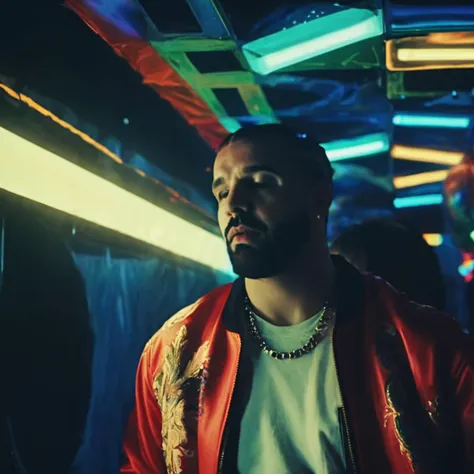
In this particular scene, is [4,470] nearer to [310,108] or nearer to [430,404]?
[430,404]

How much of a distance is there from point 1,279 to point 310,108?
820 millimetres

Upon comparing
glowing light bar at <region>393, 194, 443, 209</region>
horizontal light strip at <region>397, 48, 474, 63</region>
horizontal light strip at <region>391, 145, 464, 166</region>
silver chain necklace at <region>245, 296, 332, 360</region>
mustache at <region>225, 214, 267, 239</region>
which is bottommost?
silver chain necklace at <region>245, 296, 332, 360</region>

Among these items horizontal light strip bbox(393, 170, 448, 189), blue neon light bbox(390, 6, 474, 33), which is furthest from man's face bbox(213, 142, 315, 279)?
horizontal light strip bbox(393, 170, 448, 189)

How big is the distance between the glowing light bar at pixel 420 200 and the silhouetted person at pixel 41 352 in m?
0.85

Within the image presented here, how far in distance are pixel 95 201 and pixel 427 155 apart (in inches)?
35.7

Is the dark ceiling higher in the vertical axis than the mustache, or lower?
higher

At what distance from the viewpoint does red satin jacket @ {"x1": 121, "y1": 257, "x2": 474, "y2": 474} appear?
0.85 m

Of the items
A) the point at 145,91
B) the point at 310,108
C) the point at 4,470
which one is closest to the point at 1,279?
the point at 4,470

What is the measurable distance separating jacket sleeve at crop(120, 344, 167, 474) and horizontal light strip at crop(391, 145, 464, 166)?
0.93 metres

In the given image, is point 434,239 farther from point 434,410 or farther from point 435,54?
point 434,410

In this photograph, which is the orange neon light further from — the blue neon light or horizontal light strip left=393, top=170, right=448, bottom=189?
horizontal light strip left=393, top=170, right=448, bottom=189

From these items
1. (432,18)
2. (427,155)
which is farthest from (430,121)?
(432,18)

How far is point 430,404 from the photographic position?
2.82 feet

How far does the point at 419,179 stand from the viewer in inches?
59.3
